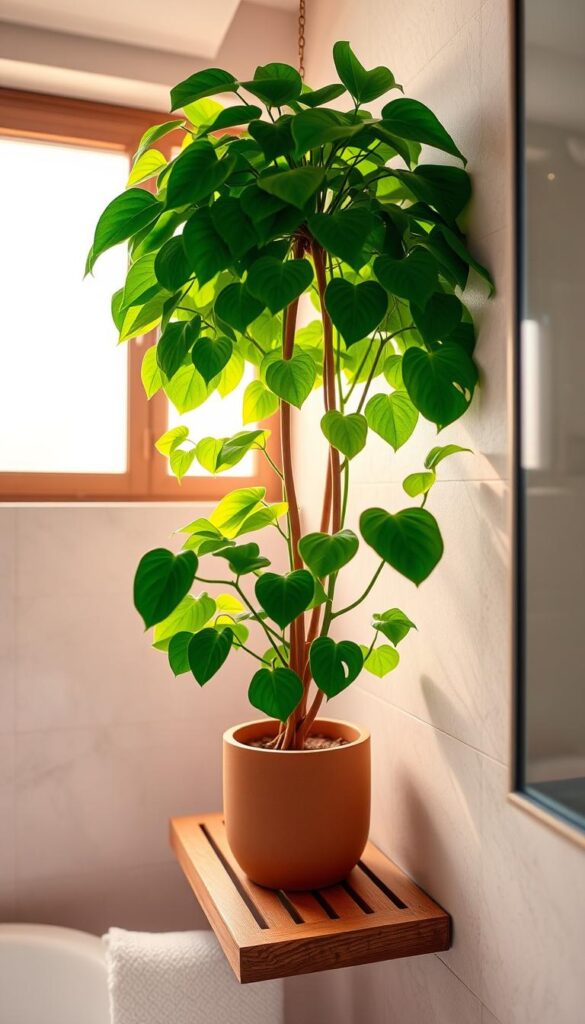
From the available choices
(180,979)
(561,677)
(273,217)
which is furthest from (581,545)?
(180,979)

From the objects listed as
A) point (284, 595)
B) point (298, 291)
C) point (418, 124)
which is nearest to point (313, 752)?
point (284, 595)

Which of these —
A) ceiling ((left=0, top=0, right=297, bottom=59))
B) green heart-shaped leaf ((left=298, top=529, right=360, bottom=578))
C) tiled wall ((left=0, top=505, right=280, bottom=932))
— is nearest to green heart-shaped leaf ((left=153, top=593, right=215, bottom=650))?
green heart-shaped leaf ((left=298, top=529, right=360, bottom=578))

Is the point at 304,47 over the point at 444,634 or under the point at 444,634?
over

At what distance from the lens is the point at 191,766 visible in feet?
5.90

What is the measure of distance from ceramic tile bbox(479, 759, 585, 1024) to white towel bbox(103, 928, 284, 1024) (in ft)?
1.67

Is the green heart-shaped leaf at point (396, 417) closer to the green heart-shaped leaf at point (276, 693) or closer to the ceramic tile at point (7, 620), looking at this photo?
the green heart-shaped leaf at point (276, 693)

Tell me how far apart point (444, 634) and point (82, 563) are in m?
0.82

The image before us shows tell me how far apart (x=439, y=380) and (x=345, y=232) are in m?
0.22

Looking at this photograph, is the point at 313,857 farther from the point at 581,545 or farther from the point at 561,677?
the point at 581,545

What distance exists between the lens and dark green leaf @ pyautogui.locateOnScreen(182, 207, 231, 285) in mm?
1018

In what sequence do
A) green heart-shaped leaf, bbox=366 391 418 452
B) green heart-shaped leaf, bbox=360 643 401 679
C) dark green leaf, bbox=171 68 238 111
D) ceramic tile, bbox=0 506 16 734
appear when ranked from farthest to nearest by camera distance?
ceramic tile, bbox=0 506 16 734 < green heart-shaped leaf, bbox=360 643 401 679 < green heart-shaped leaf, bbox=366 391 418 452 < dark green leaf, bbox=171 68 238 111

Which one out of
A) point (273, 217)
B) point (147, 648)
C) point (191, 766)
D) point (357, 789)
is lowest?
point (191, 766)

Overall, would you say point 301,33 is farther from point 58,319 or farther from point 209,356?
point 209,356

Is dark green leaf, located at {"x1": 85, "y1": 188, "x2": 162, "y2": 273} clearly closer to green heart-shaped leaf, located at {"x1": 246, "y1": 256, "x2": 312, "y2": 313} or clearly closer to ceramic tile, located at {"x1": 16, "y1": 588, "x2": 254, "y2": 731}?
green heart-shaped leaf, located at {"x1": 246, "y1": 256, "x2": 312, "y2": 313}
